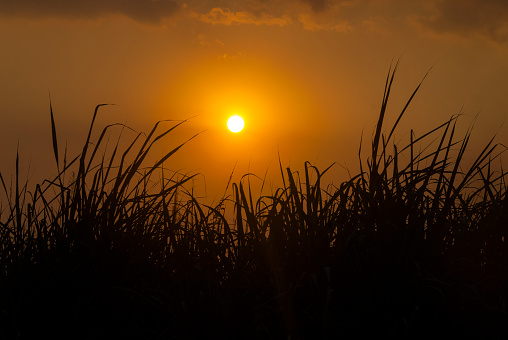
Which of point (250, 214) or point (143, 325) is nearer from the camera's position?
point (143, 325)

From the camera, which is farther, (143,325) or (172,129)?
(172,129)

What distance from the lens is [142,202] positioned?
12.1 feet

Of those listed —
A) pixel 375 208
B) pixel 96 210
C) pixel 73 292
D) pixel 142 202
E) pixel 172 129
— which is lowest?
pixel 73 292

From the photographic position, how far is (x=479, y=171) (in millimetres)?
3889

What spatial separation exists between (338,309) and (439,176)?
99cm

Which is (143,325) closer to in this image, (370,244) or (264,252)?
(264,252)

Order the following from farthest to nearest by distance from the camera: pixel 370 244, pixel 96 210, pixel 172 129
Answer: pixel 172 129
pixel 96 210
pixel 370 244

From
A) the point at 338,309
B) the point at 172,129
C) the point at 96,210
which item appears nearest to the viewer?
the point at 338,309

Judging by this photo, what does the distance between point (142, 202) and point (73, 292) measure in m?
0.78

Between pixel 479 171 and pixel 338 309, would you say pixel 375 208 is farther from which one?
pixel 479 171

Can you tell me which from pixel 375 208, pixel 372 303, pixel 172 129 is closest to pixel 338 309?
pixel 372 303

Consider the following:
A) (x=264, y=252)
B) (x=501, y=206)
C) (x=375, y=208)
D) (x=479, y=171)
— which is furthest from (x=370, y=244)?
(x=479, y=171)

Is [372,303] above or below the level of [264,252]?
below

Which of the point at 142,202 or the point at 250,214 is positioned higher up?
the point at 142,202
